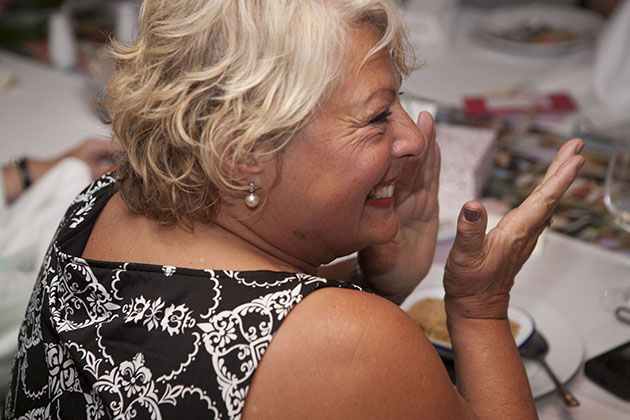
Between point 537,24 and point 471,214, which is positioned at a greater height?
point 471,214

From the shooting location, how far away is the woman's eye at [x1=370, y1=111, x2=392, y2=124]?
95cm

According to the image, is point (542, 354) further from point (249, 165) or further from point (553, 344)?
point (249, 165)

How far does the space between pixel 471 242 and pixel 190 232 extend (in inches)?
15.9

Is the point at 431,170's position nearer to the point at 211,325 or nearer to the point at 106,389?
the point at 211,325

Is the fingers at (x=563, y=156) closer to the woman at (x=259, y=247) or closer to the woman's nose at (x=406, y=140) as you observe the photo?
the woman at (x=259, y=247)

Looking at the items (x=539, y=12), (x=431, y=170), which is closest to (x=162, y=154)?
(x=431, y=170)

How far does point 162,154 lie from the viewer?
95 centimetres

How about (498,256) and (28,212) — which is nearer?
(498,256)

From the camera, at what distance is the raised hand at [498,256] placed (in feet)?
3.42

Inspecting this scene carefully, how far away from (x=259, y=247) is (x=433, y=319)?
39 centimetres

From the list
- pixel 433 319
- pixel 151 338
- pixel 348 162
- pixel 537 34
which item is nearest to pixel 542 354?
pixel 433 319

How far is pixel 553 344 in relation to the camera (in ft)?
3.99

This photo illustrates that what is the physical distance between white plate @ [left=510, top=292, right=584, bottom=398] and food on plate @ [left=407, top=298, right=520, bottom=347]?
2.7 inches

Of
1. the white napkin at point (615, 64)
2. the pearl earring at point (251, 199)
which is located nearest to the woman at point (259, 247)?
the pearl earring at point (251, 199)
